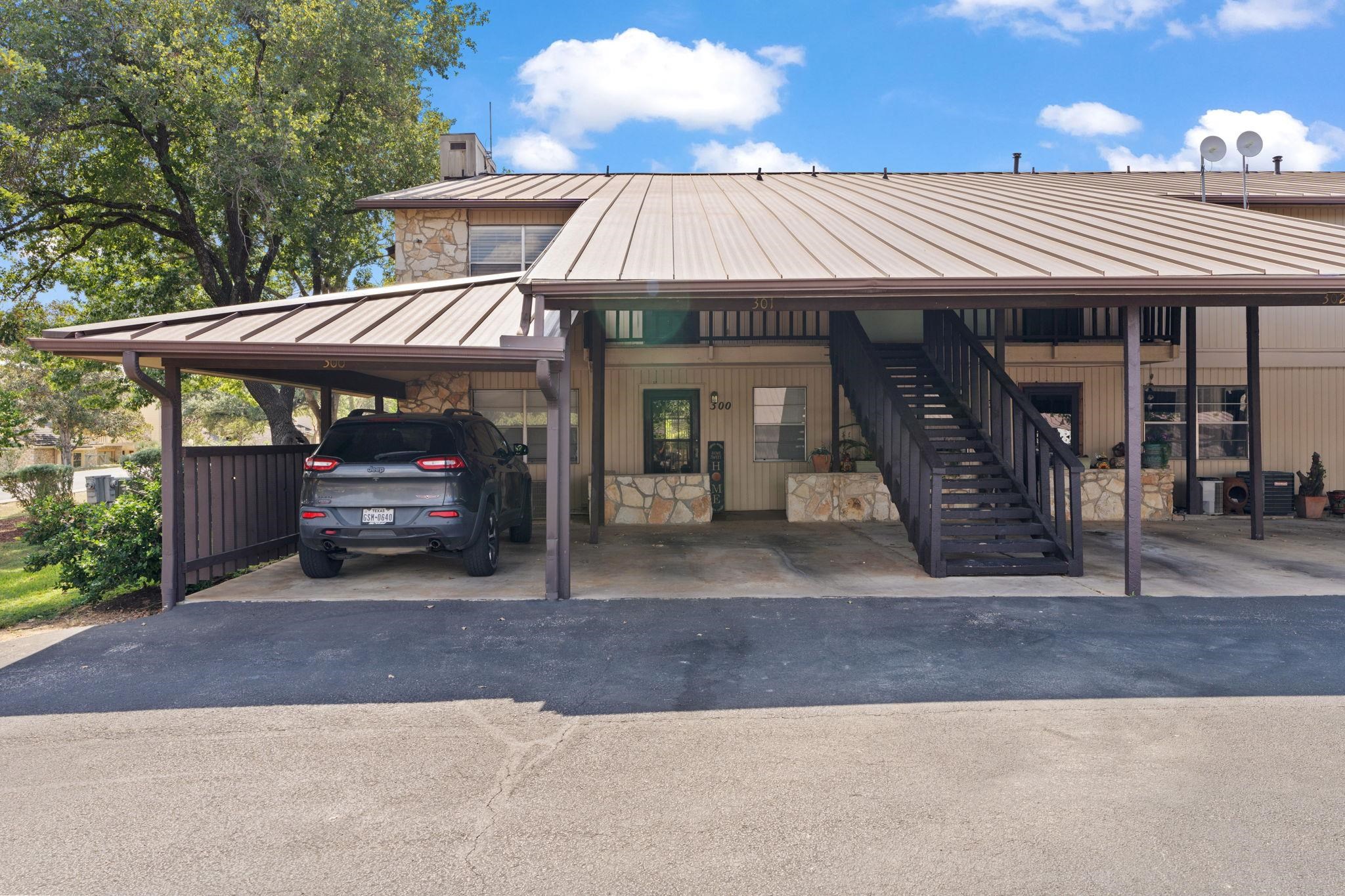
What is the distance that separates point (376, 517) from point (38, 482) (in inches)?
585

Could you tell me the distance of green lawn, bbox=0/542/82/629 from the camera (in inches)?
292

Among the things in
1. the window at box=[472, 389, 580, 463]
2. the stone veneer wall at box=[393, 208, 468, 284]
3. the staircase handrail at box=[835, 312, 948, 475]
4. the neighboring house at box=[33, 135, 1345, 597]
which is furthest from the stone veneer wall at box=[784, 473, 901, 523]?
the stone veneer wall at box=[393, 208, 468, 284]

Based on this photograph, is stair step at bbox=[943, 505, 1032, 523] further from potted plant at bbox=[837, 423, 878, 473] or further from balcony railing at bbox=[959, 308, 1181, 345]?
balcony railing at bbox=[959, 308, 1181, 345]

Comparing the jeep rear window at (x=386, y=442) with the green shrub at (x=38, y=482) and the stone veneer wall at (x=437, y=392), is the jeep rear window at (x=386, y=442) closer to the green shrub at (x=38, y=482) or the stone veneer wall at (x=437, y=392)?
the stone veneer wall at (x=437, y=392)

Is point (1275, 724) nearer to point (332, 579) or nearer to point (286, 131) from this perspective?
point (332, 579)

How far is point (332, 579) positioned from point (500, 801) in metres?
5.26

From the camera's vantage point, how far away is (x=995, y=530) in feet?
25.6

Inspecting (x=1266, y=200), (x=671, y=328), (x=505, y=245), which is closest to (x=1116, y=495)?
(x=1266, y=200)

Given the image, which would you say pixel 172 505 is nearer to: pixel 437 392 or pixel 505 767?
pixel 505 767

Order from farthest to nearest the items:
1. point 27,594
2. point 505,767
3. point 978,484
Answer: point 27,594 → point 978,484 → point 505,767

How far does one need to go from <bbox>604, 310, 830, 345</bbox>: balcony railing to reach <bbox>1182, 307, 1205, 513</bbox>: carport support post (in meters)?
5.61

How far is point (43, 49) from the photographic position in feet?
39.3

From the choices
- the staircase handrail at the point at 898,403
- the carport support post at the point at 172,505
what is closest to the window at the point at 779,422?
the staircase handrail at the point at 898,403

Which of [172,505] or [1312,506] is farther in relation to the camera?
[1312,506]
